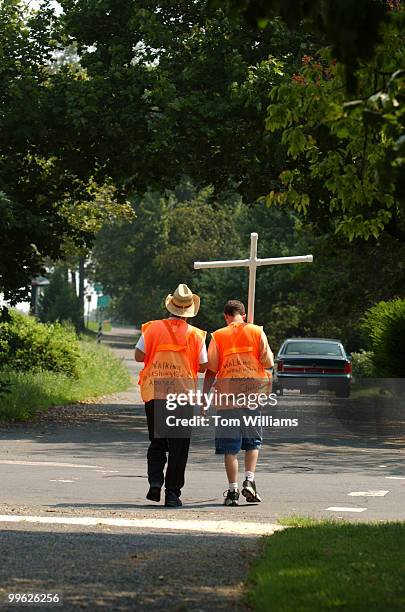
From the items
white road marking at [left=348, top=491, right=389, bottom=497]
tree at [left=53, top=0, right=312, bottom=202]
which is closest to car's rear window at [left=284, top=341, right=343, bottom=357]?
tree at [left=53, top=0, right=312, bottom=202]

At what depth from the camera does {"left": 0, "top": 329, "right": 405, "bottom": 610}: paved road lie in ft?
23.8

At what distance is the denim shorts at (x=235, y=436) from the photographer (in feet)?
40.8

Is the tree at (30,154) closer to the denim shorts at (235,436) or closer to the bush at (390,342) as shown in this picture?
the bush at (390,342)

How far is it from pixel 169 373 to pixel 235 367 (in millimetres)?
617

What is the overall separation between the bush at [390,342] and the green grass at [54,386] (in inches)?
268

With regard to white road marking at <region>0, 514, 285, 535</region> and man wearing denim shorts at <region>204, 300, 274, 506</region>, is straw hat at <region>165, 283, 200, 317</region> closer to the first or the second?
man wearing denim shorts at <region>204, 300, 274, 506</region>

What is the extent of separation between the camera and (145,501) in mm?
12734

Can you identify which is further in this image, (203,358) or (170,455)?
(203,358)

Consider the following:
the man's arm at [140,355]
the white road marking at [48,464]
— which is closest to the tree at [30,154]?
the white road marking at [48,464]

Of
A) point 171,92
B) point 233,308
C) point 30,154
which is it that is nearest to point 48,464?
point 233,308

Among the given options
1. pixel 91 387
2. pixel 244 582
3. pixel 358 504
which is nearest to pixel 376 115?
pixel 244 582

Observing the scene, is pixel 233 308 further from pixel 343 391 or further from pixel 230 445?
pixel 343 391

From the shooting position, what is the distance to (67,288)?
78250 mm

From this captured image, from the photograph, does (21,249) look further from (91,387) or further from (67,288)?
(67,288)
